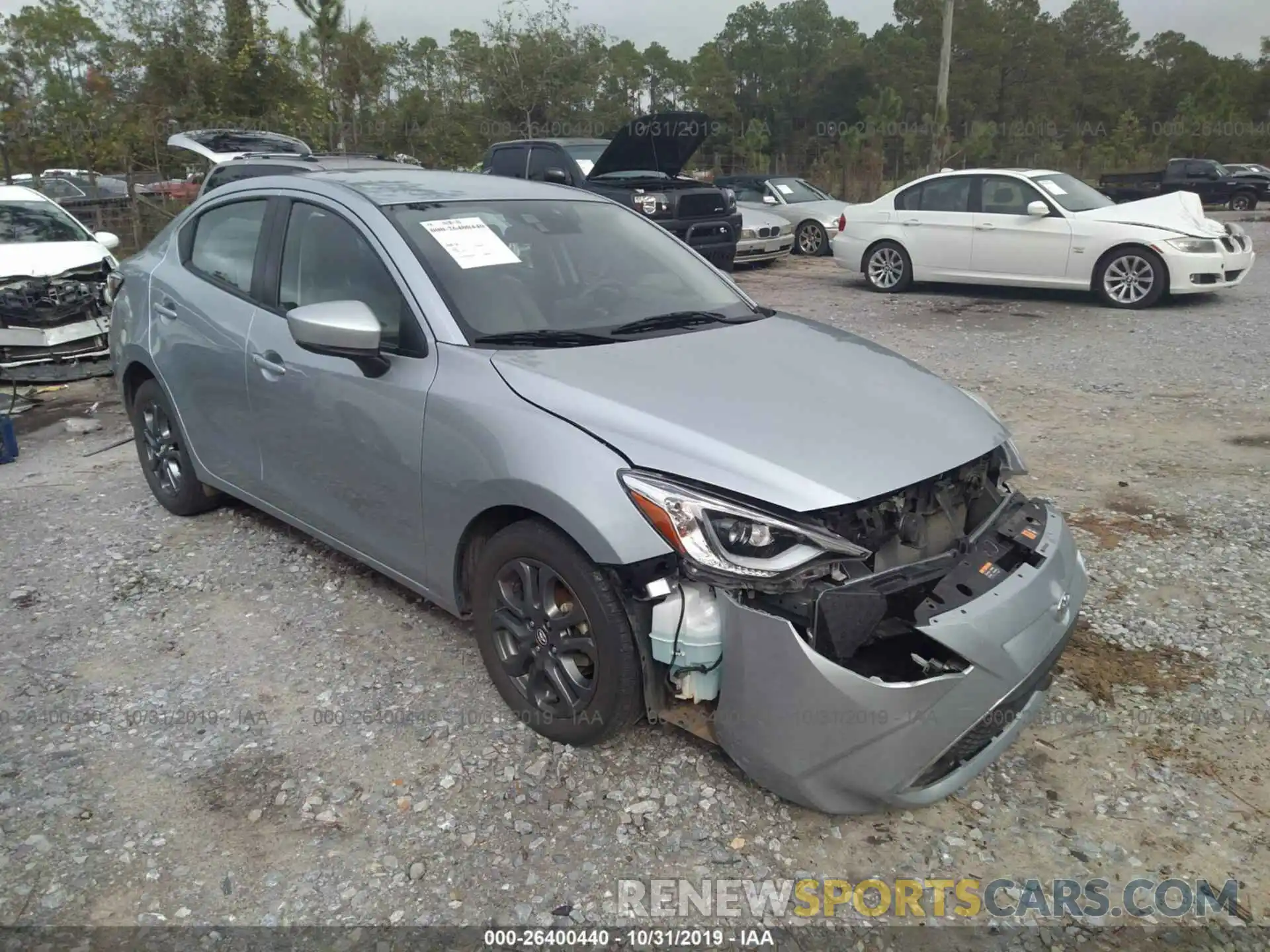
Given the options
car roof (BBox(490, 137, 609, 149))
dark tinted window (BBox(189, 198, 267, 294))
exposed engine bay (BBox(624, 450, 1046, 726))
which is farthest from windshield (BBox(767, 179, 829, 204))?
exposed engine bay (BBox(624, 450, 1046, 726))

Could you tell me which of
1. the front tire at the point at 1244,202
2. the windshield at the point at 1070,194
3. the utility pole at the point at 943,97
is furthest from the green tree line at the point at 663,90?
the front tire at the point at 1244,202

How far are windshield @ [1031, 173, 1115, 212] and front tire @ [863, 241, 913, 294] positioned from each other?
1.81 meters

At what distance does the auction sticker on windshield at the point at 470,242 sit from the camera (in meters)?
3.31

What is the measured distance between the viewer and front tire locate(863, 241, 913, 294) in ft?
39.9

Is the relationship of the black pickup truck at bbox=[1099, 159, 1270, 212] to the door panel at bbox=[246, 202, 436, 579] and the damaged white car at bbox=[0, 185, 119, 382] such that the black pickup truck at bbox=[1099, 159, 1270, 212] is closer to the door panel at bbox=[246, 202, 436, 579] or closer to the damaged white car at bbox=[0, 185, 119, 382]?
the damaged white car at bbox=[0, 185, 119, 382]

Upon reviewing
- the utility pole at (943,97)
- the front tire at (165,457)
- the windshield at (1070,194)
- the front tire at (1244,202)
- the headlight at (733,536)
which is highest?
the utility pole at (943,97)

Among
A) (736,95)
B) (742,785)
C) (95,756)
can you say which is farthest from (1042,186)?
(736,95)

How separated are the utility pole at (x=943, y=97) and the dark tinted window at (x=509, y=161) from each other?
47.6ft

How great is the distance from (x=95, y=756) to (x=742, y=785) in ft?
6.70

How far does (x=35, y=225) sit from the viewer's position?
8.66 metres

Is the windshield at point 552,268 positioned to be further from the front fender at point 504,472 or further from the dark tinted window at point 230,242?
the dark tinted window at point 230,242

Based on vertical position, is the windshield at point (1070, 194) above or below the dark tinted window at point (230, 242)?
above

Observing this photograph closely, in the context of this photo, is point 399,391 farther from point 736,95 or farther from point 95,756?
point 736,95

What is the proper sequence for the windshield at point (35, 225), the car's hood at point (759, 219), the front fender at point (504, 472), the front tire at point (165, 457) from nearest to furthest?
the front fender at point (504, 472), the front tire at point (165, 457), the windshield at point (35, 225), the car's hood at point (759, 219)
